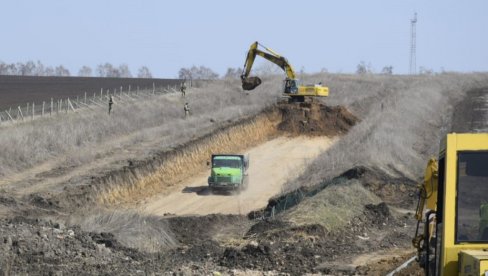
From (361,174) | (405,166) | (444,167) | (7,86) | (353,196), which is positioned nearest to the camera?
(444,167)

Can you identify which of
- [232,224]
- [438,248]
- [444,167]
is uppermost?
[444,167]

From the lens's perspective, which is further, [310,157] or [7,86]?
[7,86]

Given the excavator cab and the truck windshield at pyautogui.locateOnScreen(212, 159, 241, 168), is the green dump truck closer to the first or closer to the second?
the truck windshield at pyautogui.locateOnScreen(212, 159, 241, 168)

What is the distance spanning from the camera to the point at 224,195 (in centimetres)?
3866

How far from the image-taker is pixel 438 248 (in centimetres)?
848

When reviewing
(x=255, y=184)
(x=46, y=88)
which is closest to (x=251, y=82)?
(x=255, y=184)

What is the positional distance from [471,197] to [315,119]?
51431mm

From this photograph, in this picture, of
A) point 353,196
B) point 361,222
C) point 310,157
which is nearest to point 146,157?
point 310,157

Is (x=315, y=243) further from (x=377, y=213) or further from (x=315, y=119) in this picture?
(x=315, y=119)

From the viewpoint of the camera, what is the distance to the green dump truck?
38656 mm

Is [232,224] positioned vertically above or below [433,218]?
below

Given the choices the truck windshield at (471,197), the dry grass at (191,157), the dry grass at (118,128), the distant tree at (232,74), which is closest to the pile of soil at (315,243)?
the truck windshield at (471,197)

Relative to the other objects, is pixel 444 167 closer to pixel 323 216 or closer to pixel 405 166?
pixel 323 216

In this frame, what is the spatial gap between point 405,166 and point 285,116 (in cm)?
2259
